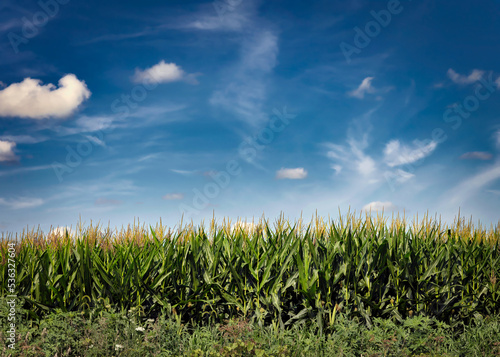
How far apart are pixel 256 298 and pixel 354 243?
1.82m

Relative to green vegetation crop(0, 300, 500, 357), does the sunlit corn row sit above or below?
above

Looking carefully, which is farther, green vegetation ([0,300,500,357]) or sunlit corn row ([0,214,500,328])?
sunlit corn row ([0,214,500,328])

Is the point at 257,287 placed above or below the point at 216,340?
above

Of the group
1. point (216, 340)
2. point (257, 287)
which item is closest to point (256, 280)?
point (257, 287)

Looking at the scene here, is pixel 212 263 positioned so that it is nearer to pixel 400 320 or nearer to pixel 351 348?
pixel 351 348

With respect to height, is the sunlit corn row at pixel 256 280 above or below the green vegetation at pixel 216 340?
above

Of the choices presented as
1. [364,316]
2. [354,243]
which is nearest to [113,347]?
[364,316]

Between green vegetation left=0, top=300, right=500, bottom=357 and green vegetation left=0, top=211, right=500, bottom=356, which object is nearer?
green vegetation left=0, top=300, right=500, bottom=357

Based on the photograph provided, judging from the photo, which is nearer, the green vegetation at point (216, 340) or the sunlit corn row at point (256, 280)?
the green vegetation at point (216, 340)

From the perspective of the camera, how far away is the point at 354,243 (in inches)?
242

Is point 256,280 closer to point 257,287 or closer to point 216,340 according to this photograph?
point 257,287

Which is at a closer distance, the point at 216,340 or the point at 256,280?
the point at 216,340

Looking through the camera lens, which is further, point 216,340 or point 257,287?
point 257,287

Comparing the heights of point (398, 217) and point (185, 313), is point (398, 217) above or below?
above
